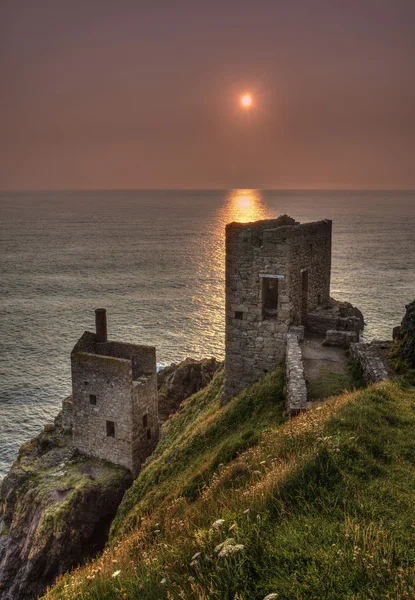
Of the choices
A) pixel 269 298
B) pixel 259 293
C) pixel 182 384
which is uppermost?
pixel 259 293

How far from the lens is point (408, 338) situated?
18.1 meters

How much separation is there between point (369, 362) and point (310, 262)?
7299 mm

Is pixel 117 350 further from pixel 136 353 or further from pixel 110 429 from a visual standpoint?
pixel 110 429

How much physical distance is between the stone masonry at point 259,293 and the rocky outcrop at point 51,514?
11235 mm

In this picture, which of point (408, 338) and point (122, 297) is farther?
point (122, 297)

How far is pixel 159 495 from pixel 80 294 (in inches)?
2645

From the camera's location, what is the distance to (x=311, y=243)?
76.7ft

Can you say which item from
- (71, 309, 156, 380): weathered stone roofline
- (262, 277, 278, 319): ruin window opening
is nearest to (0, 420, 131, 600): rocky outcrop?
(71, 309, 156, 380): weathered stone roofline

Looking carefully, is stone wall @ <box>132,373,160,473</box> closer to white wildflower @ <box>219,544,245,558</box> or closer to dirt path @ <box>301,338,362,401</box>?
dirt path @ <box>301,338,362,401</box>

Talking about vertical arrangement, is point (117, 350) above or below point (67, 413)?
above

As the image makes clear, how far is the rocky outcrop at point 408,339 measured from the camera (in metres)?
17.6

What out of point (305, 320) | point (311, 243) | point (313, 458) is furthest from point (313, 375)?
point (313, 458)

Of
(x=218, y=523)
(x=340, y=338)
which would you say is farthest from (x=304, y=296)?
(x=218, y=523)

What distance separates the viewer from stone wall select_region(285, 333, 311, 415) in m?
14.5
